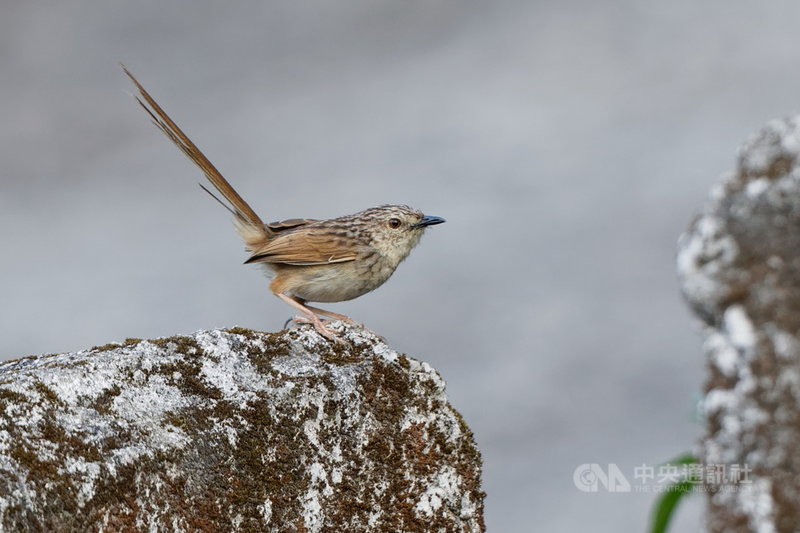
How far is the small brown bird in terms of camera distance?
22.1 feet

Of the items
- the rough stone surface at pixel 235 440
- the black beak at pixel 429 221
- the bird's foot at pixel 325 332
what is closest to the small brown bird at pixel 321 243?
the black beak at pixel 429 221

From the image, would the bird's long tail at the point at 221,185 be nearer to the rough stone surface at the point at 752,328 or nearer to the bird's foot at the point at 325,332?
the bird's foot at the point at 325,332

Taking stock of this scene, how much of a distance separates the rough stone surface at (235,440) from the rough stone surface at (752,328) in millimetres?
2243

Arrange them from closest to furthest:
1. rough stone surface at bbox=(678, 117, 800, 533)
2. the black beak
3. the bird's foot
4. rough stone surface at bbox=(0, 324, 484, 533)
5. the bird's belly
→ rough stone surface at bbox=(678, 117, 800, 533) → rough stone surface at bbox=(0, 324, 484, 533) → the bird's foot → the bird's belly → the black beak

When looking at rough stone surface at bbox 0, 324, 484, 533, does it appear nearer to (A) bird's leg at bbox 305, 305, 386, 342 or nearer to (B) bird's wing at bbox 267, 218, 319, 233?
(A) bird's leg at bbox 305, 305, 386, 342

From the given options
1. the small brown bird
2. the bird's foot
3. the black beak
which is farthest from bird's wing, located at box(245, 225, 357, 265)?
the bird's foot

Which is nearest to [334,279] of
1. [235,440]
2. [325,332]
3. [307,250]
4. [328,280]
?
[328,280]

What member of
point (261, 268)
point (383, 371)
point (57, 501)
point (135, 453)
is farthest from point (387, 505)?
point (261, 268)

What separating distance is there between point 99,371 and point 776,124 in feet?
9.43

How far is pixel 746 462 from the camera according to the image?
2.23m

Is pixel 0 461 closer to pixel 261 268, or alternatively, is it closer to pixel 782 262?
pixel 782 262

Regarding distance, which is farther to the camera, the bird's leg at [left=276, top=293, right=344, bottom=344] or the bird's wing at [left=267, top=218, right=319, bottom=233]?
the bird's wing at [left=267, top=218, right=319, bottom=233]

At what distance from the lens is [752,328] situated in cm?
226

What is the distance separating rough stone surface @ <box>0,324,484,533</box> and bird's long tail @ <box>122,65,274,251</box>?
8.18 feet
